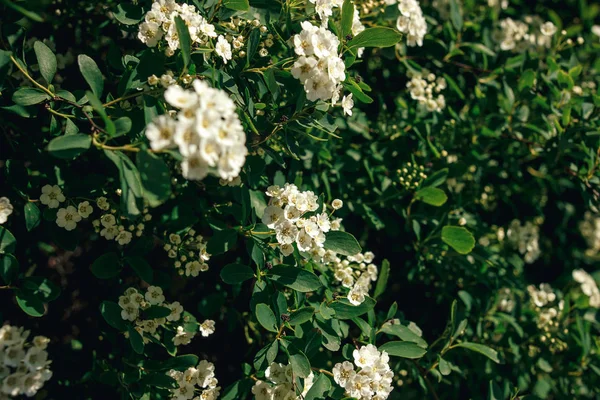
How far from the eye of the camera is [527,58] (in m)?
3.08

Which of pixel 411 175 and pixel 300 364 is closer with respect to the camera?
pixel 300 364

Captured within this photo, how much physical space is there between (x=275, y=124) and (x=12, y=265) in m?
1.16

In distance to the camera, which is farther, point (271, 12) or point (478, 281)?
point (478, 281)

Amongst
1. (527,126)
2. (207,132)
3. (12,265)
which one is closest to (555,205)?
(527,126)

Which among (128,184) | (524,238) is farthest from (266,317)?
(524,238)

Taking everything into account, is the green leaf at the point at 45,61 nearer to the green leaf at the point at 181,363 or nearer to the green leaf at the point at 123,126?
the green leaf at the point at 123,126

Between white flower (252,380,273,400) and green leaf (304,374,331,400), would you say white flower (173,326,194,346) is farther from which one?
green leaf (304,374,331,400)

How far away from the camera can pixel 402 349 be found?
2.20 metres

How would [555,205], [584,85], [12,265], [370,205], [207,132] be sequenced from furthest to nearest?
[555,205], [584,85], [370,205], [12,265], [207,132]

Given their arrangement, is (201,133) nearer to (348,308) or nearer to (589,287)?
(348,308)

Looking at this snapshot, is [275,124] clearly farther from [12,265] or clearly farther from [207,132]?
[12,265]

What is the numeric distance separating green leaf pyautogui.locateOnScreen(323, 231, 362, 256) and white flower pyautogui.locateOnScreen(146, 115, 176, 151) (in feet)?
2.88

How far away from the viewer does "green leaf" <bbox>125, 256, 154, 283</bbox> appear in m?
2.09

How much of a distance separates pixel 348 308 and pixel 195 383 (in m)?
0.73
